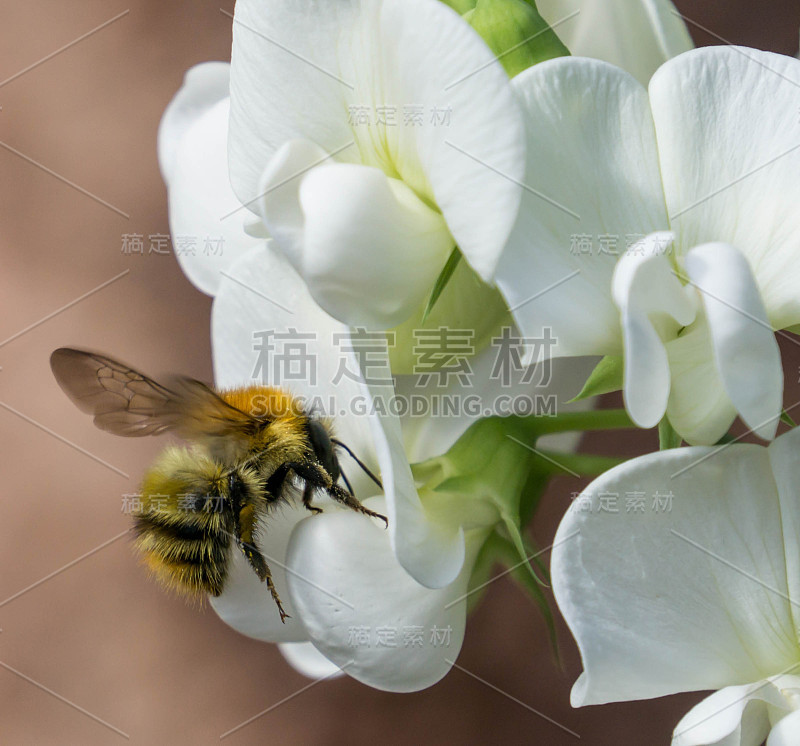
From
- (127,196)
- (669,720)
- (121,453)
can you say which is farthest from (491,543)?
(127,196)

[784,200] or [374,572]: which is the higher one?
[784,200]

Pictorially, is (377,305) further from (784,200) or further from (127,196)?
(127,196)

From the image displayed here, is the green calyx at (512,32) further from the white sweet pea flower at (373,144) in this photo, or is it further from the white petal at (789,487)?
the white petal at (789,487)

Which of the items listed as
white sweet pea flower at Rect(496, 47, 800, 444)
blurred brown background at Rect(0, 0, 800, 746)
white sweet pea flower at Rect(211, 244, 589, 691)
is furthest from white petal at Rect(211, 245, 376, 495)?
blurred brown background at Rect(0, 0, 800, 746)

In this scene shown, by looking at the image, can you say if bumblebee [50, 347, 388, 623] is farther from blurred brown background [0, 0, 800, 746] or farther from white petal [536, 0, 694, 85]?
blurred brown background [0, 0, 800, 746]

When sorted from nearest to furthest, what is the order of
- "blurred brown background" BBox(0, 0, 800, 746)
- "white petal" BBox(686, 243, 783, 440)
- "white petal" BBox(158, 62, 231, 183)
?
"white petal" BBox(686, 243, 783, 440)
"white petal" BBox(158, 62, 231, 183)
"blurred brown background" BBox(0, 0, 800, 746)
